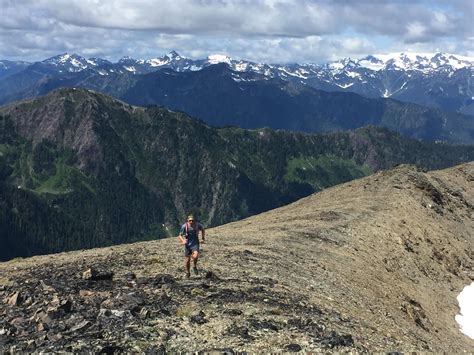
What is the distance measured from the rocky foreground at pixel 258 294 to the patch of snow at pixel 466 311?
2.53 ft

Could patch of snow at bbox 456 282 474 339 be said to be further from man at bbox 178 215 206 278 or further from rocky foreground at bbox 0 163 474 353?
man at bbox 178 215 206 278

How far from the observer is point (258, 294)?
1152 inches

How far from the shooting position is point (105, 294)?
86.8 ft

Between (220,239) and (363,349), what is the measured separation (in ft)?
79.3

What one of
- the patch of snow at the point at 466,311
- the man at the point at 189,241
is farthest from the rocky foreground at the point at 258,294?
the man at the point at 189,241

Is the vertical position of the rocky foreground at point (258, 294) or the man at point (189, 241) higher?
the man at point (189, 241)

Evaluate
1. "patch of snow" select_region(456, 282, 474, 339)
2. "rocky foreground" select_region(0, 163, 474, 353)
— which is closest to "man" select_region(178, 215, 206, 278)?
"rocky foreground" select_region(0, 163, 474, 353)

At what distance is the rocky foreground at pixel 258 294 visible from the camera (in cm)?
2236

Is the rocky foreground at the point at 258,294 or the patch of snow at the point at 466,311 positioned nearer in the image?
the rocky foreground at the point at 258,294

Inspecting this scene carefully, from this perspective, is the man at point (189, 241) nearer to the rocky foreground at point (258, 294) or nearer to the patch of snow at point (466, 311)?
the rocky foreground at point (258, 294)

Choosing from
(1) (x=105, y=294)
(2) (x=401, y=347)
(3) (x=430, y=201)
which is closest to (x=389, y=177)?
(3) (x=430, y=201)

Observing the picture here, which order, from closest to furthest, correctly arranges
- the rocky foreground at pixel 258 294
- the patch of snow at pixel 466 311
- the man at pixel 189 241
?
1. the rocky foreground at pixel 258 294
2. the man at pixel 189 241
3. the patch of snow at pixel 466 311

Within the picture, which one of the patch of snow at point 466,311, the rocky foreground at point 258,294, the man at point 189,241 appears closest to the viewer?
the rocky foreground at point 258,294

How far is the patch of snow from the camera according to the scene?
43.8m
